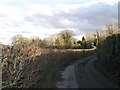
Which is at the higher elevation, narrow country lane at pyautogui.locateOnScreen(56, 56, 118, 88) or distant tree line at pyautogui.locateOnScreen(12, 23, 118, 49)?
distant tree line at pyautogui.locateOnScreen(12, 23, 118, 49)

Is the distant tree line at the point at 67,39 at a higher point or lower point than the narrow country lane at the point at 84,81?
higher

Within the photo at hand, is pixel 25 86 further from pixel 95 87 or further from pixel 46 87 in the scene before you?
pixel 95 87

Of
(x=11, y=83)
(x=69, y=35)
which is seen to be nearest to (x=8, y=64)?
(x=11, y=83)

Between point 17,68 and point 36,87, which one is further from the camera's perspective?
point 36,87

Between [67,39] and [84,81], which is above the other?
[67,39]

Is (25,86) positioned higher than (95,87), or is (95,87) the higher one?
(25,86)

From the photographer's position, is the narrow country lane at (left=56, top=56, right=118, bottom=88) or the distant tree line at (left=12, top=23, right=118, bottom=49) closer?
the narrow country lane at (left=56, top=56, right=118, bottom=88)

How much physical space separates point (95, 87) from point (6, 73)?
4.73 m

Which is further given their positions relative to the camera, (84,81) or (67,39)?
(67,39)

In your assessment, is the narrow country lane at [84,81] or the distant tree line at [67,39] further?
the distant tree line at [67,39]

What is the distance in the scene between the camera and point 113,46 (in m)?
9.35

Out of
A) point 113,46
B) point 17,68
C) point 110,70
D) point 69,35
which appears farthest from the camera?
point 69,35

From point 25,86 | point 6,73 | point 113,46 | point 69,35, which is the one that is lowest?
point 25,86

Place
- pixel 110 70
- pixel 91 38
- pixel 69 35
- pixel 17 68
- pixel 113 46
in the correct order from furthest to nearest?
pixel 91 38, pixel 69 35, pixel 110 70, pixel 113 46, pixel 17 68
